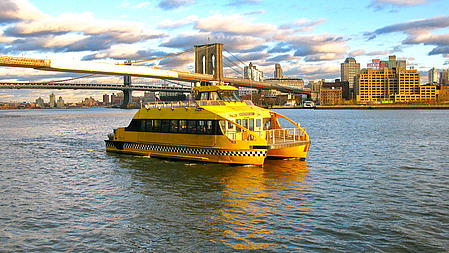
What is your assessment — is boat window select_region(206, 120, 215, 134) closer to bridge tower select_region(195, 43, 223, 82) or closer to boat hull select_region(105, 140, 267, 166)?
boat hull select_region(105, 140, 267, 166)

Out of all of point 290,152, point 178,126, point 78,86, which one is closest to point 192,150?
point 178,126

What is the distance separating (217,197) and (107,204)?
3931mm

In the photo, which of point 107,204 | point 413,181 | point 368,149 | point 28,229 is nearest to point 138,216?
point 107,204

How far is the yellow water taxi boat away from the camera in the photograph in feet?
64.0

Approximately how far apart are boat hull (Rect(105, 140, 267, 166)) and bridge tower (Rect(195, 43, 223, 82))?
80.5m

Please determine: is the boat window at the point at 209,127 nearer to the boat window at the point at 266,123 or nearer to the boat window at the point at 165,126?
the boat window at the point at 165,126

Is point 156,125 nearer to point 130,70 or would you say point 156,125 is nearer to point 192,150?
point 192,150

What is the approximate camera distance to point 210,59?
11150cm

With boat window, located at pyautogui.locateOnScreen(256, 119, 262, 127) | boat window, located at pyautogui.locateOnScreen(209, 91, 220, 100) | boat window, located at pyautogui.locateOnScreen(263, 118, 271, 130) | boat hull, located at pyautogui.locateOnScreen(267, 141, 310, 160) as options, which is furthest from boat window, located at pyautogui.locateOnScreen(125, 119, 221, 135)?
boat hull, located at pyautogui.locateOnScreen(267, 141, 310, 160)

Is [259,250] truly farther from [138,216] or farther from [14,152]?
[14,152]

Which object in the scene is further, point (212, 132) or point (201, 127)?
point (201, 127)

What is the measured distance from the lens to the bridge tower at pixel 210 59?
106 metres

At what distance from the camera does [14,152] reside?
2884cm

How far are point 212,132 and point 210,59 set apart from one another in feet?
307
